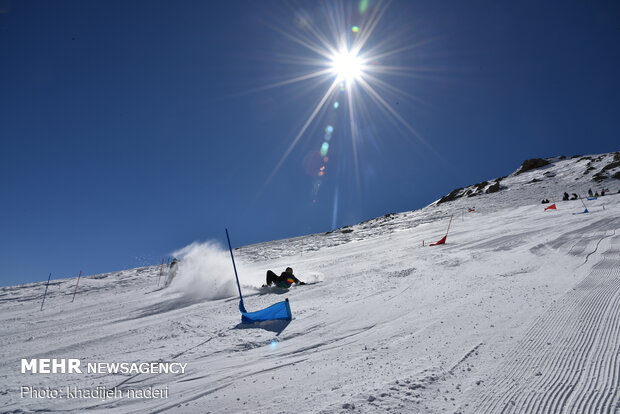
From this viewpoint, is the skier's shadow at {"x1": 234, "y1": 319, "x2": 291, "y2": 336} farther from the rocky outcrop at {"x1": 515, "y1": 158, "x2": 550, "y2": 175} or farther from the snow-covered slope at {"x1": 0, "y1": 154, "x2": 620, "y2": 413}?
the rocky outcrop at {"x1": 515, "y1": 158, "x2": 550, "y2": 175}

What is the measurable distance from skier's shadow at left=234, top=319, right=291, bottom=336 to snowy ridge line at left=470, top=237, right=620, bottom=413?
4.18 metres

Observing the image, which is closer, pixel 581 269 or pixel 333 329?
pixel 333 329

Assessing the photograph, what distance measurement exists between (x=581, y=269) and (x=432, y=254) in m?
6.28

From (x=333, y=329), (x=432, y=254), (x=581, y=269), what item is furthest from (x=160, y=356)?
(x=432, y=254)

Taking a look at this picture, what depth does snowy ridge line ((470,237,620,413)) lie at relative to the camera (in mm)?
3189

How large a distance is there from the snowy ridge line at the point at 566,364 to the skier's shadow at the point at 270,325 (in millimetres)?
4178

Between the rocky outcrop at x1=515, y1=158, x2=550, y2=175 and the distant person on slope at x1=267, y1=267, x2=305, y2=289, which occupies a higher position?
the rocky outcrop at x1=515, y1=158, x2=550, y2=175

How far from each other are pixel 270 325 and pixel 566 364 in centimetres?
530

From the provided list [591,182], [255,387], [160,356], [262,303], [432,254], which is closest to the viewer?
[255,387]

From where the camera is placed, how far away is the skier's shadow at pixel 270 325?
6.48 m

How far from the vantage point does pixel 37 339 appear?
8086 mm

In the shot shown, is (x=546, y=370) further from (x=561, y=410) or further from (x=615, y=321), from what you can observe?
(x=615, y=321)

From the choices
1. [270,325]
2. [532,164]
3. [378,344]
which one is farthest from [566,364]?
[532,164]

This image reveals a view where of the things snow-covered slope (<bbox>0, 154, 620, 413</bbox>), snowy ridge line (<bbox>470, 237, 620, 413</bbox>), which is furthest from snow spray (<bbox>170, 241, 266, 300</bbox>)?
snowy ridge line (<bbox>470, 237, 620, 413</bbox>)
